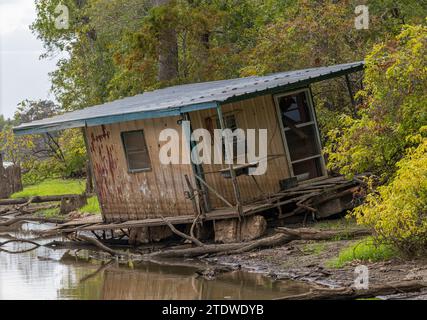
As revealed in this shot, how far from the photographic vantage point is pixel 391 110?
55.6 feet

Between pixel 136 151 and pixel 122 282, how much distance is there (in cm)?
506

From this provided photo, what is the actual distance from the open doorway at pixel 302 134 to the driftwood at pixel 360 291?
9102mm

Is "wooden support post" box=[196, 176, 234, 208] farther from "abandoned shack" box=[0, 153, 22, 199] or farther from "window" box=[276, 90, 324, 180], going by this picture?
"abandoned shack" box=[0, 153, 22, 199]

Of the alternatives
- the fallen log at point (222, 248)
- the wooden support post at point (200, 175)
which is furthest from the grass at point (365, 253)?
the wooden support post at point (200, 175)

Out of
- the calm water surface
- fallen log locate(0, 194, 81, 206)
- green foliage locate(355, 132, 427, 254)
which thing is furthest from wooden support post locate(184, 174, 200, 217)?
fallen log locate(0, 194, 81, 206)

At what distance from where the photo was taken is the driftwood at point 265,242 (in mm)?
17844

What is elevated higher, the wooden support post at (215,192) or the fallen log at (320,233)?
the wooden support post at (215,192)

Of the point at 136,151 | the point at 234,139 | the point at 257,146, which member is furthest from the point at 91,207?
the point at 257,146

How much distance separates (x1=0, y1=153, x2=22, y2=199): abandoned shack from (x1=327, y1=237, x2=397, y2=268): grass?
22066 millimetres

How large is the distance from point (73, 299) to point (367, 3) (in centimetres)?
1631

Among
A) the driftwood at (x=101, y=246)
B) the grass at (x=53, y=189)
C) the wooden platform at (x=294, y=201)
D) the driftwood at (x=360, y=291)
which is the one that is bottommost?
the driftwood at (x=360, y=291)

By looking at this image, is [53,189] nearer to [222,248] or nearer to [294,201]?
[294,201]

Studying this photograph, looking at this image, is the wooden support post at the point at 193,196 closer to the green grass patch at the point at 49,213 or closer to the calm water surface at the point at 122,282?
the calm water surface at the point at 122,282
